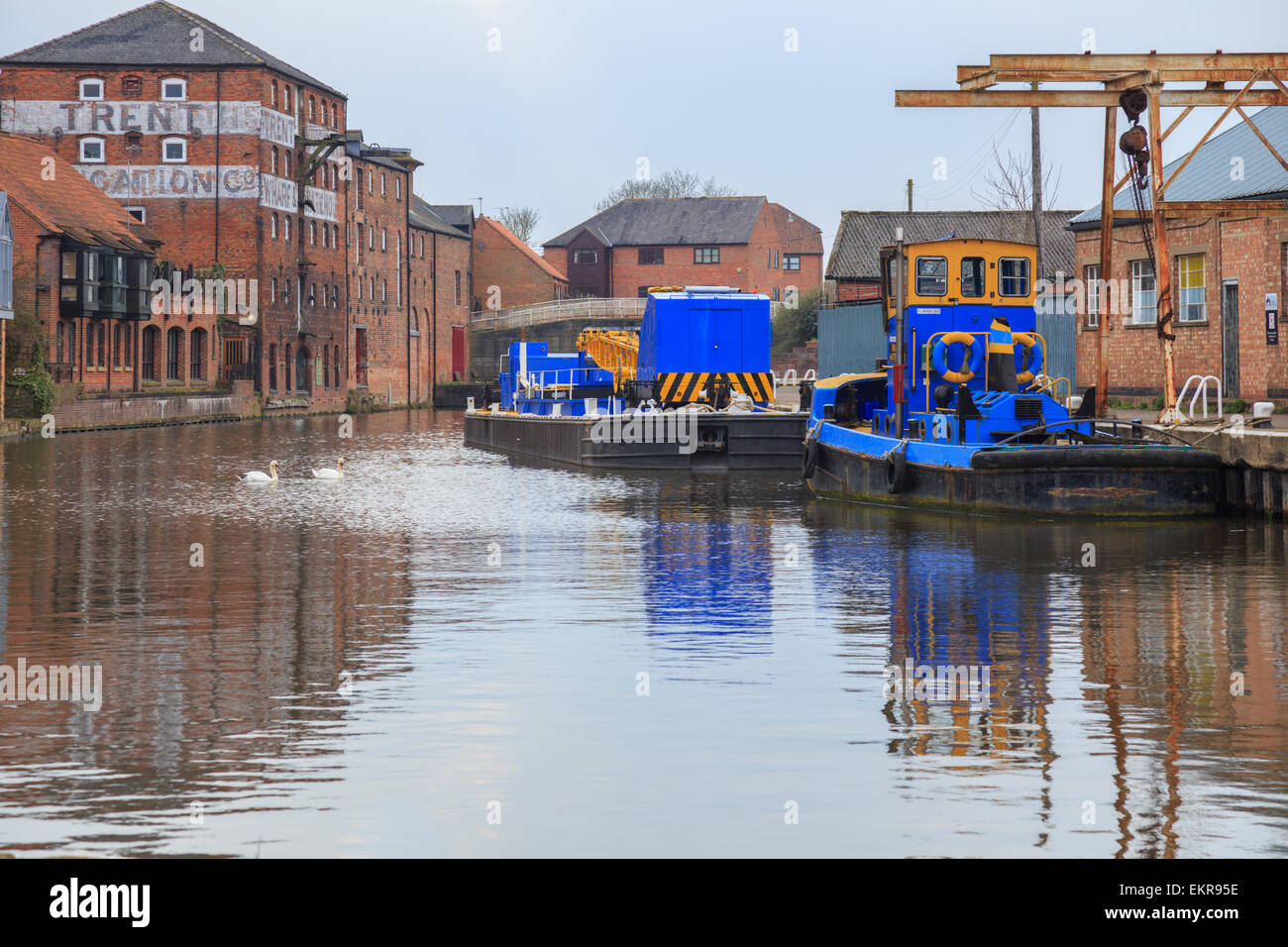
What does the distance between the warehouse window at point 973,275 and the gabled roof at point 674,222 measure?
7829 cm

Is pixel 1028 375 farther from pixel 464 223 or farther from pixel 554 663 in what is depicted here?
pixel 464 223

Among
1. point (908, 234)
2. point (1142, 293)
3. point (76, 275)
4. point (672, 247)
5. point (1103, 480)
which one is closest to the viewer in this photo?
point (1103, 480)

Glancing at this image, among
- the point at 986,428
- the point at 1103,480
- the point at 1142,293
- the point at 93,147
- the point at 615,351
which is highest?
the point at 93,147

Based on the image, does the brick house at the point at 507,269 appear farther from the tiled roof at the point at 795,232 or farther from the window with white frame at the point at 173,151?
the window with white frame at the point at 173,151

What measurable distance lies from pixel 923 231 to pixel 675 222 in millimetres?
38754

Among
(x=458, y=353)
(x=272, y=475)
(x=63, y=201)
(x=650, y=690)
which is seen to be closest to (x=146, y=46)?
A: (x=63, y=201)

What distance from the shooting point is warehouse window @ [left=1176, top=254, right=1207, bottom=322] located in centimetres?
3256

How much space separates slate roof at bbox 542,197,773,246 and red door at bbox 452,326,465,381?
1438 cm

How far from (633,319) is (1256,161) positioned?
56608mm

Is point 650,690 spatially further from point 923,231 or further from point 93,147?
point 93,147

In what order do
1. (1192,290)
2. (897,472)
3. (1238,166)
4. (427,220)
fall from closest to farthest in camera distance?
(897,472) < (1192,290) < (1238,166) < (427,220)

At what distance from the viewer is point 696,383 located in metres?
34.5
